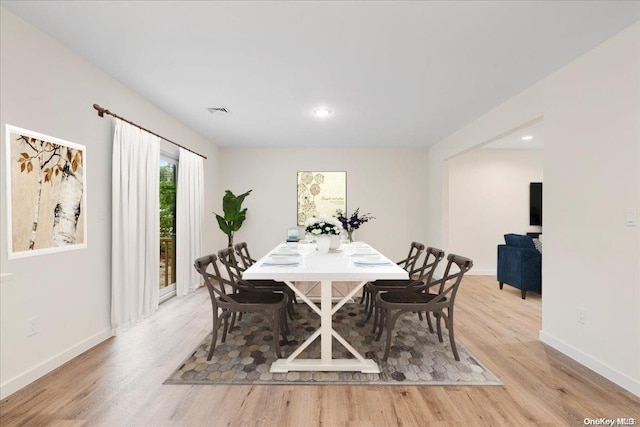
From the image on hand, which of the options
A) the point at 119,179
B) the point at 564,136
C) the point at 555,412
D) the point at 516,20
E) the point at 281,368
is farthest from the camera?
the point at 119,179

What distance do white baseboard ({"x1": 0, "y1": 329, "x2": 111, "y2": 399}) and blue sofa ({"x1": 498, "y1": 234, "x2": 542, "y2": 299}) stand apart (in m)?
5.05

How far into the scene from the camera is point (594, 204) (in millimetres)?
2416

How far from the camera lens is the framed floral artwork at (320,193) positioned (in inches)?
240

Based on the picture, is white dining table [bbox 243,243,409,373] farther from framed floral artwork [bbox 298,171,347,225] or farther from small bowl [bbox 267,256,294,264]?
framed floral artwork [bbox 298,171,347,225]

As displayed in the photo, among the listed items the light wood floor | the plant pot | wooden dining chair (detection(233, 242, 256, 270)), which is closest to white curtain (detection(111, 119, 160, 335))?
the light wood floor

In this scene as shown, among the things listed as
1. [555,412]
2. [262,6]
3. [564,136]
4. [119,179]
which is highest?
[262,6]

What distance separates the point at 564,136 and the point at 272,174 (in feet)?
15.0

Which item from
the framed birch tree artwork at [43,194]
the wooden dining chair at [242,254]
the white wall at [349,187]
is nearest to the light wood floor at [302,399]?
the framed birch tree artwork at [43,194]

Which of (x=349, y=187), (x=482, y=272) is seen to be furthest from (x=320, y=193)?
(x=482, y=272)

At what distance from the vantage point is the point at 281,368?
2.30 m

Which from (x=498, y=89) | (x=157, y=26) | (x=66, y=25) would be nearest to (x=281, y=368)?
(x=157, y=26)

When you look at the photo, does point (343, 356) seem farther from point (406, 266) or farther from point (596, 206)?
point (596, 206)

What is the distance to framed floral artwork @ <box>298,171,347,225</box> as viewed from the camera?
609 centimetres

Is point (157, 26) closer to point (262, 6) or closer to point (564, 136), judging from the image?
point (262, 6)
